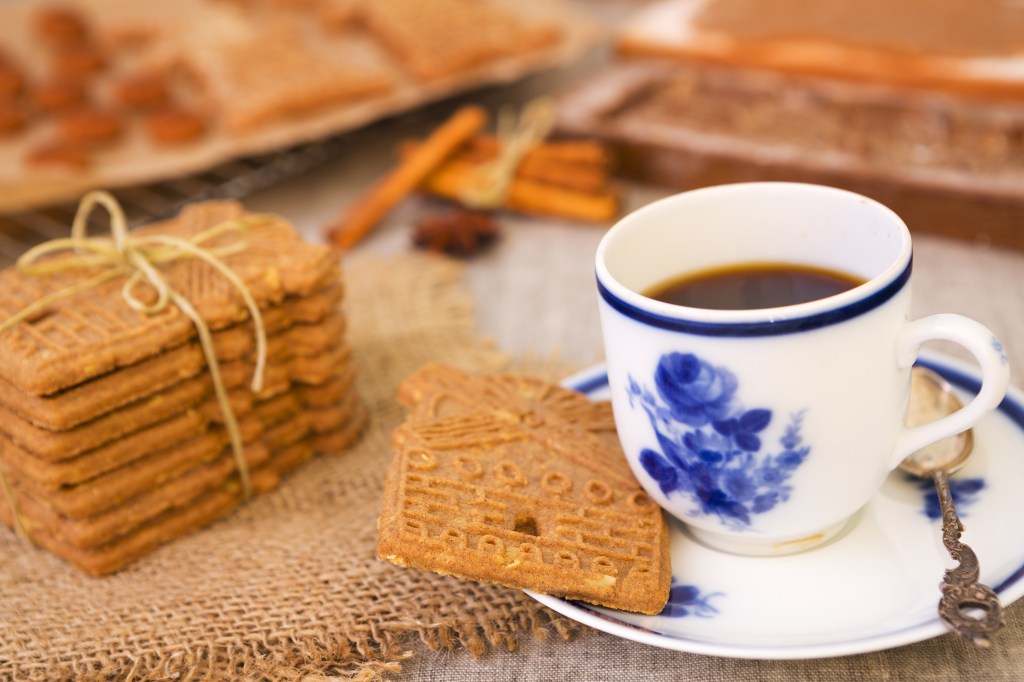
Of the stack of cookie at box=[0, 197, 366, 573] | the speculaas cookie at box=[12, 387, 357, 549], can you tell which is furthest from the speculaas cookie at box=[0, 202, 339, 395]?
the speculaas cookie at box=[12, 387, 357, 549]

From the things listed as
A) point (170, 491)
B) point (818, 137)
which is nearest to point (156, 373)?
point (170, 491)

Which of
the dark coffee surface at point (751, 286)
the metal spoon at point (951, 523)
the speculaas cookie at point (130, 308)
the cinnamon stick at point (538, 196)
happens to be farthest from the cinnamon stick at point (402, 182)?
the metal spoon at point (951, 523)

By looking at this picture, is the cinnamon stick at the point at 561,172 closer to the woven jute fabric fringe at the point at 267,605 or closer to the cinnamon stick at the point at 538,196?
the cinnamon stick at the point at 538,196

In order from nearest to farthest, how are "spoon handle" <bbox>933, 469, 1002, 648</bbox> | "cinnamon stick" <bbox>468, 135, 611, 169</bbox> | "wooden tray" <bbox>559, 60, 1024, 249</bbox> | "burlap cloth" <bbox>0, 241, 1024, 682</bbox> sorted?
"spoon handle" <bbox>933, 469, 1002, 648</bbox> → "burlap cloth" <bbox>0, 241, 1024, 682</bbox> → "wooden tray" <bbox>559, 60, 1024, 249</bbox> → "cinnamon stick" <bbox>468, 135, 611, 169</bbox>

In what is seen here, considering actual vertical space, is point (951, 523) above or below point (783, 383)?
below

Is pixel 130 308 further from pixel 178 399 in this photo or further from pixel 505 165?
pixel 505 165

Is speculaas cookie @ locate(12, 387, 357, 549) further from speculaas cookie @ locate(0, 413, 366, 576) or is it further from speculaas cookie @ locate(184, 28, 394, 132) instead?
speculaas cookie @ locate(184, 28, 394, 132)
